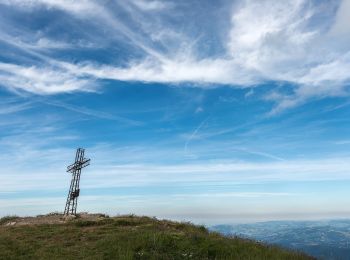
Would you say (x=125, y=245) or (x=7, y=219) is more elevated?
(x=7, y=219)

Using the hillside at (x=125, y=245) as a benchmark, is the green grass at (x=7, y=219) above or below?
above

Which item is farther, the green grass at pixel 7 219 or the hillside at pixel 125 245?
the green grass at pixel 7 219

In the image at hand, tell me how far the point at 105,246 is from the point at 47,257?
295cm

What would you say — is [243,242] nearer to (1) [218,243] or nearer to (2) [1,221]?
(1) [218,243]

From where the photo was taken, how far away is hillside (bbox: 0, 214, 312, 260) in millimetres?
20688

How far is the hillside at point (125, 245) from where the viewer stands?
20.7 metres

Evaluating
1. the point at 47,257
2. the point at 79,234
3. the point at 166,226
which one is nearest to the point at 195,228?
the point at 166,226

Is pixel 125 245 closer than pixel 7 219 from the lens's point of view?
Yes

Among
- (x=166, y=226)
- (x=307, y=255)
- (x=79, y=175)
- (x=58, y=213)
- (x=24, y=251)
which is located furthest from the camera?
(x=58, y=213)

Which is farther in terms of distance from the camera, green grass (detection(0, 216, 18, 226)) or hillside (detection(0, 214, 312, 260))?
green grass (detection(0, 216, 18, 226))

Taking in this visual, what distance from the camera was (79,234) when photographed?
25422 mm

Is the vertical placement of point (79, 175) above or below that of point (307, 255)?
above

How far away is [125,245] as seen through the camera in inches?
855

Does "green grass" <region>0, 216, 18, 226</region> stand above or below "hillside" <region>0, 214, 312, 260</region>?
above
